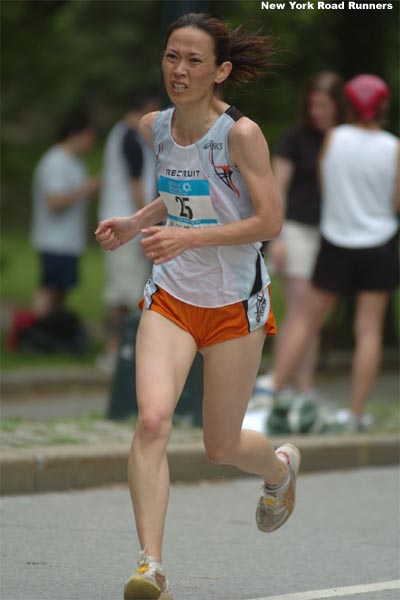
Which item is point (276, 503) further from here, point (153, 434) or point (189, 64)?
point (189, 64)

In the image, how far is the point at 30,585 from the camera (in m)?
5.22

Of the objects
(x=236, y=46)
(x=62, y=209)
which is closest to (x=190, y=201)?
(x=236, y=46)

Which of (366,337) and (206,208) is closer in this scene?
(206,208)

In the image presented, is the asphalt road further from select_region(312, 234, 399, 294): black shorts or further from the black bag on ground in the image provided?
the black bag on ground

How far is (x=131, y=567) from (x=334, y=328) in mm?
8077

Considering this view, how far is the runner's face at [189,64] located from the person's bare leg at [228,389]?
88 centimetres

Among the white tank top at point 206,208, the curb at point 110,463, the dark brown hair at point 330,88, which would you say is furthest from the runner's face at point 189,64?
the dark brown hair at point 330,88

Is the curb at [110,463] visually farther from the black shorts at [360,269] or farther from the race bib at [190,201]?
the race bib at [190,201]

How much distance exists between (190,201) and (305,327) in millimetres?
4023

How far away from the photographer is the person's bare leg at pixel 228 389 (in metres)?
5.09

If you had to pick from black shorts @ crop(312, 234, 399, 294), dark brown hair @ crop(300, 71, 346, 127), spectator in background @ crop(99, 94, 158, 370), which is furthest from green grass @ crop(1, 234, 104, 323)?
black shorts @ crop(312, 234, 399, 294)

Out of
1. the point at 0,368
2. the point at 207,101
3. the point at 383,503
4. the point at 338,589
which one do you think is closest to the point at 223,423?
the point at 338,589

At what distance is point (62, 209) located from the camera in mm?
12250

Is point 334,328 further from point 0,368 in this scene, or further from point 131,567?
point 131,567
